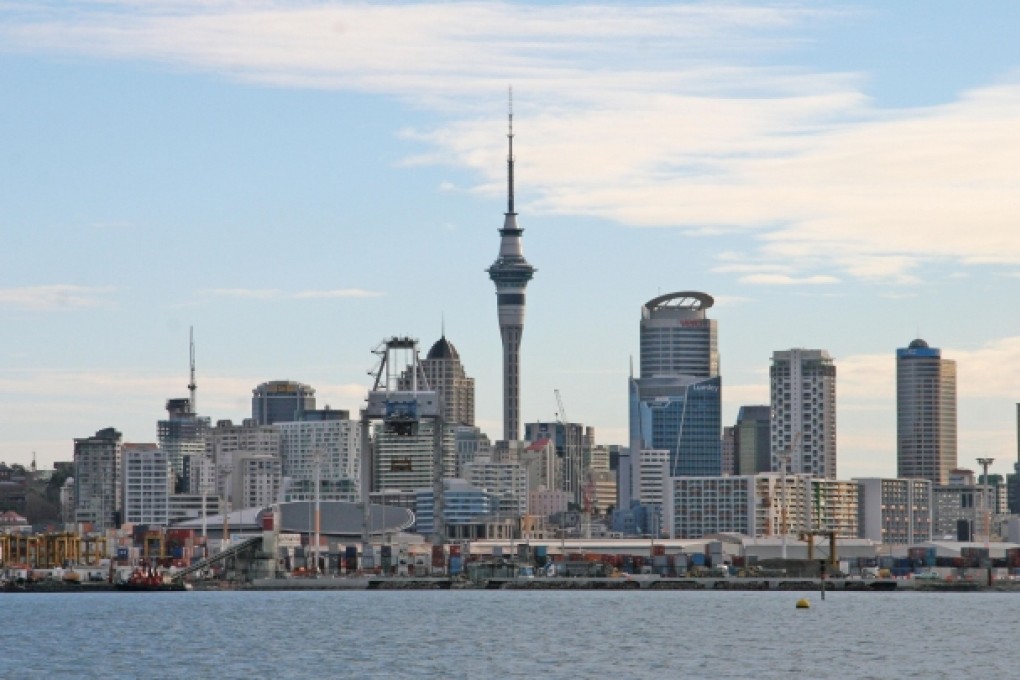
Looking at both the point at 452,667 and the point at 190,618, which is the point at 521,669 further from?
the point at 190,618

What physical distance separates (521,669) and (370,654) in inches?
616

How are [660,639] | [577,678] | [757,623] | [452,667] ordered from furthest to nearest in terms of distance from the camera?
[757,623] < [660,639] < [452,667] < [577,678]

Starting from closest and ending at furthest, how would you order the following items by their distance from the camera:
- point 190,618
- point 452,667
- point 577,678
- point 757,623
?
point 577,678
point 452,667
point 757,623
point 190,618

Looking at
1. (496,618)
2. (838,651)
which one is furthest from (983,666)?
(496,618)

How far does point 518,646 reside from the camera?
146875 millimetres

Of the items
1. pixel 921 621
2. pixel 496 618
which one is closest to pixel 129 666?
pixel 496 618

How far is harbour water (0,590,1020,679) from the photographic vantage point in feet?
411

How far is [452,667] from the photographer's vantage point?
127125mm

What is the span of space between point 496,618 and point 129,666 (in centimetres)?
6373

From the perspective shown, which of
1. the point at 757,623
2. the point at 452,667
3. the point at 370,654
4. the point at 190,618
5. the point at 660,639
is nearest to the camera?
the point at 452,667

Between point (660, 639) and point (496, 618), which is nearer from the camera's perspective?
point (660, 639)

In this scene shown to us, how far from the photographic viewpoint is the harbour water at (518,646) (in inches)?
4936

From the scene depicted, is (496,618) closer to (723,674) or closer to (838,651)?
(838,651)

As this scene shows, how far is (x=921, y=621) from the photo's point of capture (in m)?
186
